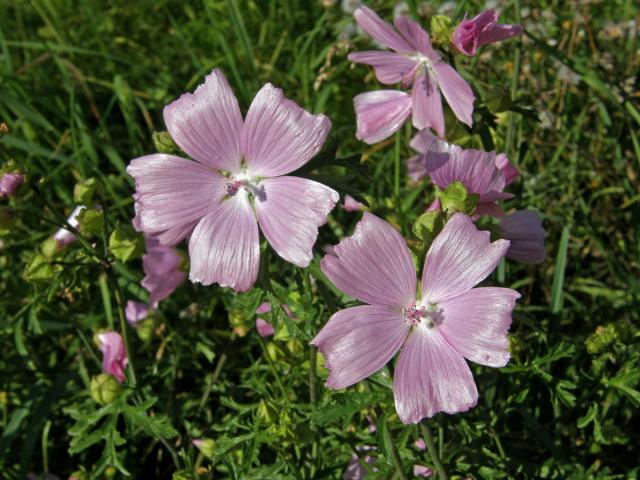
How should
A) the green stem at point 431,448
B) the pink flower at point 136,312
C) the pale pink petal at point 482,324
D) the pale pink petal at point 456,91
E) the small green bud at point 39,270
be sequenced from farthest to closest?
the pink flower at point 136,312, the small green bud at point 39,270, the pale pink petal at point 456,91, the green stem at point 431,448, the pale pink petal at point 482,324

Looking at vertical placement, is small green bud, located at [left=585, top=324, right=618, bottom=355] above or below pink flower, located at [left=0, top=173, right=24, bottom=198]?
below

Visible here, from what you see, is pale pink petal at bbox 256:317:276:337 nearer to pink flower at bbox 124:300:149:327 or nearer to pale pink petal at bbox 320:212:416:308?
pink flower at bbox 124:300:149:327

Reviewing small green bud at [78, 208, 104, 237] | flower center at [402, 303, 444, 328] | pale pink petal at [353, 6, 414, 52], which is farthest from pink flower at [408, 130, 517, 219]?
small green bud at [78, 208, 104, 237]

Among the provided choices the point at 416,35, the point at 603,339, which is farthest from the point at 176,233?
the point at 603,339

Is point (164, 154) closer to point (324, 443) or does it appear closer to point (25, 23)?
point (324, 443)

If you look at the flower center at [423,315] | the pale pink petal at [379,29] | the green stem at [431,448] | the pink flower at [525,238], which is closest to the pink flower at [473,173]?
the pink flower at [525,238]

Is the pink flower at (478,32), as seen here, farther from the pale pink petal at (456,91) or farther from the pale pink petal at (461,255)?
the pale pink petal at (461,255)

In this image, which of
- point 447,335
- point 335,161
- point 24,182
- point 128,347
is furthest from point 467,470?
point 24,182
